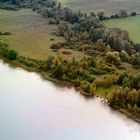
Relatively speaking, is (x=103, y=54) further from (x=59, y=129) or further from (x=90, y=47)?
(x=59, y=129)

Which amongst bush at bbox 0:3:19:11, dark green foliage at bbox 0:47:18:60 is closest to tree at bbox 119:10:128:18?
bush at bbox 0:3:19:11

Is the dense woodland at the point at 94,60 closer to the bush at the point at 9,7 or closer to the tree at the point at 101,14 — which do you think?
the tree at the point at 101,14

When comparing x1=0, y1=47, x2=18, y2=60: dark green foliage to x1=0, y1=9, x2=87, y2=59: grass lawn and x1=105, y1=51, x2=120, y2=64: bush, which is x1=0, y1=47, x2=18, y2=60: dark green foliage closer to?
x1=0, y1=9, x2=87, y2=59: grass lawn

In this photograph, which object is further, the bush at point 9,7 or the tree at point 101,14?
the bush at point 9,7

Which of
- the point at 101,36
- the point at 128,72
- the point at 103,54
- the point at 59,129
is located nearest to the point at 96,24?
the point at 101,36

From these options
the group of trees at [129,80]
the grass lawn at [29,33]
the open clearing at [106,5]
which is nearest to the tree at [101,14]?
the open clearing at [106,5]
